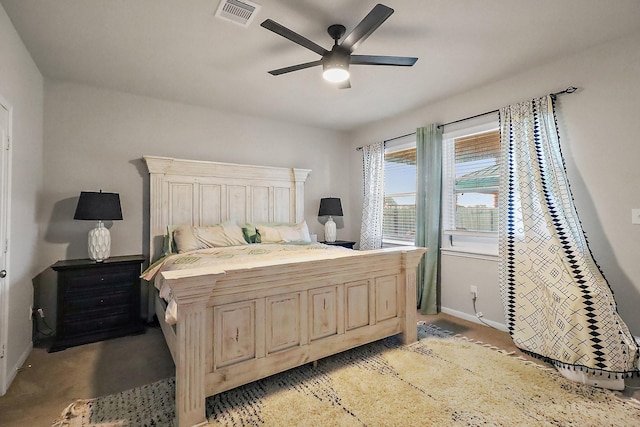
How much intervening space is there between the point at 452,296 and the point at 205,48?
11.6ft

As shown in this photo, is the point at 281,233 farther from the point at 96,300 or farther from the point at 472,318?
the point at 472,318

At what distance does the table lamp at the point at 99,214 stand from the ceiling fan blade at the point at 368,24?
261cm

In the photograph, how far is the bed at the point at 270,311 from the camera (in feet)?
5.29

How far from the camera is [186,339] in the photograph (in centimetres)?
160

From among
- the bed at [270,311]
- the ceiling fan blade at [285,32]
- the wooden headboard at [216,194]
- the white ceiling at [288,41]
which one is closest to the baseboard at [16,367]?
the bed at [270,311]

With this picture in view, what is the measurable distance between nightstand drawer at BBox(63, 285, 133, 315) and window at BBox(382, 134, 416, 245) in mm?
3267

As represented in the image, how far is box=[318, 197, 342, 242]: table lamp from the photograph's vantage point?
4500mm

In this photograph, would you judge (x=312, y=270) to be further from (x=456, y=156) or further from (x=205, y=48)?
(x=456, y=156)

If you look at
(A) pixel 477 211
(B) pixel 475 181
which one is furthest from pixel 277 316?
(B) pixel 475 181

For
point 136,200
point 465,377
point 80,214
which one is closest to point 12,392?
point 80,214

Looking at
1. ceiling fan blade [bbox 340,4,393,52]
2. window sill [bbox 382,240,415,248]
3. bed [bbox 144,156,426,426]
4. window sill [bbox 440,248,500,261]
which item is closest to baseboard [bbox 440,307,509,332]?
window sill [bbox 440,248,500,261]

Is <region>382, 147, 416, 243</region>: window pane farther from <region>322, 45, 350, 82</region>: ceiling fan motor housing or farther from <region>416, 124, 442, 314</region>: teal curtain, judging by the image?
<region>322, 45, 350, 82</region>: ceiling fan motor housing

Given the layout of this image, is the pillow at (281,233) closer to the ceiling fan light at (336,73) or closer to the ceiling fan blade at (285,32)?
the ceiling fan light at (336,73)

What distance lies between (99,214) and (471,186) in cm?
386
